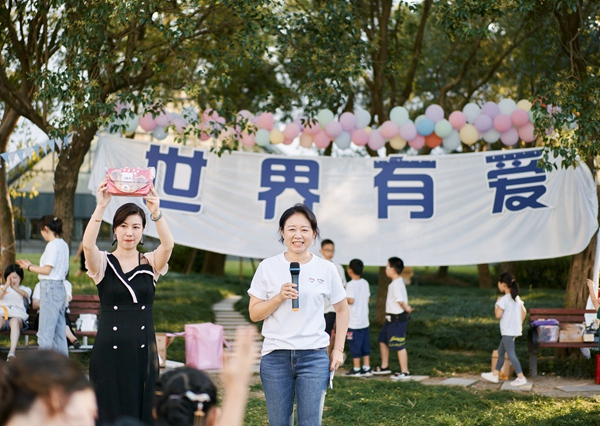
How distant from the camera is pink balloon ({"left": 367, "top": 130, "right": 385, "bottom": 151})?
10.0 m

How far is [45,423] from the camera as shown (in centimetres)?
197

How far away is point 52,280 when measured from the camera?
816 cm

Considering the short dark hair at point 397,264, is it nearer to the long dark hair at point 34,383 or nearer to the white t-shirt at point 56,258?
the white t-shirt at point 56,258

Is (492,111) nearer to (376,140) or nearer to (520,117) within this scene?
(520,117)

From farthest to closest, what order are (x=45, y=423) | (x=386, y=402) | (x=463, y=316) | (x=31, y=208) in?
(x=31, y=208) < (x=463, y=316) < (x=386, y=402) < (x=45, y=423)

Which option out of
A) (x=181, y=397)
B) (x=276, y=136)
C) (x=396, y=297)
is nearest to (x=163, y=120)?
(x=276, y=136)

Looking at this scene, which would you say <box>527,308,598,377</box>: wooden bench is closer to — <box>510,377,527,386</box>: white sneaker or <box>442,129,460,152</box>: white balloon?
<box>510,377,527,386</box>: white sneaker

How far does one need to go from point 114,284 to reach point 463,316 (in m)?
11.8

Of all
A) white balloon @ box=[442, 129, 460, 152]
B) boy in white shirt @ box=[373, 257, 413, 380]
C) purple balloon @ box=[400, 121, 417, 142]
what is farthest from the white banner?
boy in white shirt @ box=[373, 257, 413, 380]

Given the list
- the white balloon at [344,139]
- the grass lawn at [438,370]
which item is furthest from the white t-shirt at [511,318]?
the white balloon at [344,139]

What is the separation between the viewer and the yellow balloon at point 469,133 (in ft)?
32.1

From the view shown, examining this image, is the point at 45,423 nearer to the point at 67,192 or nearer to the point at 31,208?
the point at 67,192

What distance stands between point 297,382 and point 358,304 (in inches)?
204

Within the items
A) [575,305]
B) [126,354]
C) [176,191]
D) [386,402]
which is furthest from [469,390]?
[126,354]
